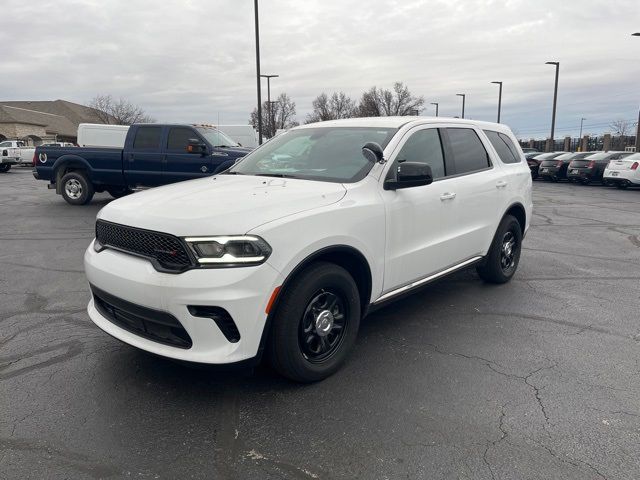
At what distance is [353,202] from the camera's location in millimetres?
3434

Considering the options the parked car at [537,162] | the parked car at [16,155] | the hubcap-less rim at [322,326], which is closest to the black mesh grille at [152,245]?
the hubcap-less rim at [322,326]

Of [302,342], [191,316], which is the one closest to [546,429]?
[302,342]

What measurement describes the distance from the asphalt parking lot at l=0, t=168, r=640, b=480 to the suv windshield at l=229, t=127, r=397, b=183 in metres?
1.43

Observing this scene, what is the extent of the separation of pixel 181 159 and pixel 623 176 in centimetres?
1679

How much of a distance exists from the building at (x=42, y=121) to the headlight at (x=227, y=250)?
56190 millimetres

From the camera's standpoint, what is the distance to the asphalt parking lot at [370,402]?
2.56 meters

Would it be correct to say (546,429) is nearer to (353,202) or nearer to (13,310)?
(353,202)

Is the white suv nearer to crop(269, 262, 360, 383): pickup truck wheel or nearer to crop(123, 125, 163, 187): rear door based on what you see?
crop(269, 262, 360, 383): pickup truck wheel

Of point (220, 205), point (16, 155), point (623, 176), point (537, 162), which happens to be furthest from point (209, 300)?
point (16, 155)

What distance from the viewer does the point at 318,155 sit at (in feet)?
13.7

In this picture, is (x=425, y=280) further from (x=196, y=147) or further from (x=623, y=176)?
(x=623, y=176)

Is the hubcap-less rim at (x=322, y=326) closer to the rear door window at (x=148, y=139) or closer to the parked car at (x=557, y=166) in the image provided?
the rear door window at (x=148, y=139)

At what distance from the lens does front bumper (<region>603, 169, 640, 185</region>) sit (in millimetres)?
18828

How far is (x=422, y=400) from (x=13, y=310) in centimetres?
391
